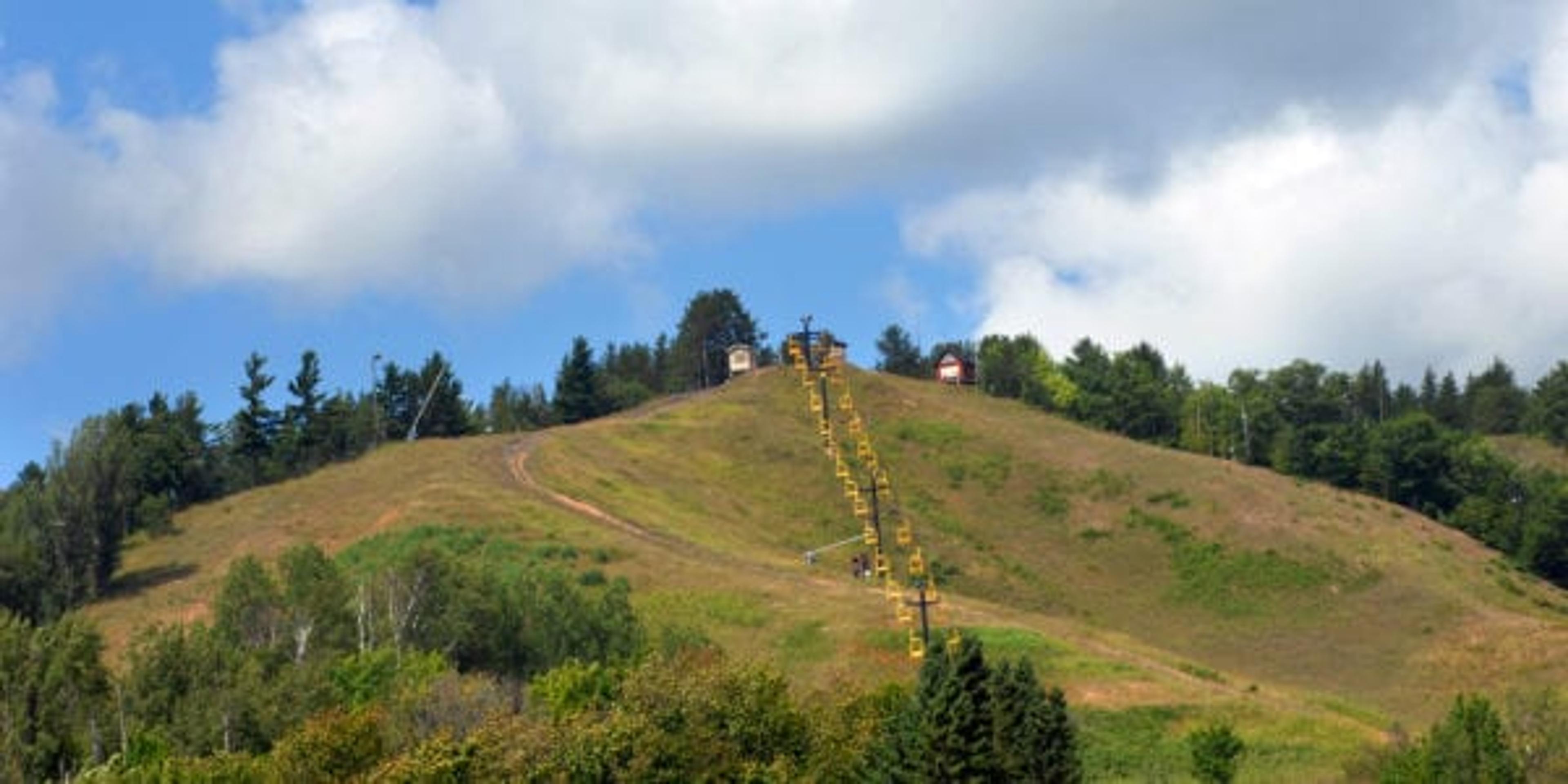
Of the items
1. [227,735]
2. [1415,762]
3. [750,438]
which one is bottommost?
[1415,762]

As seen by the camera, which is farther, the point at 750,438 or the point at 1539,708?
the point at 750,438

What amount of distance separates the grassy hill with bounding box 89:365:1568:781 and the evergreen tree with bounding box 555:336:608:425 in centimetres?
1040

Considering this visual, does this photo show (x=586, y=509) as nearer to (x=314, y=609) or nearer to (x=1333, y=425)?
(x=314, y=609)

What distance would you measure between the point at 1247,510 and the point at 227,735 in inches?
3178

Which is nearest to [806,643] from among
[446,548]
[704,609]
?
[704,609]

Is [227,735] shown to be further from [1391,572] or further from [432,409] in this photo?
[432,409]

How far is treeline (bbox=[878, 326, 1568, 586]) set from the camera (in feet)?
414

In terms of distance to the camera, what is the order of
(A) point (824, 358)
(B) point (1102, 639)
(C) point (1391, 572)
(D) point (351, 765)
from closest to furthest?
(D) point (351, 765) < (B) point (1102, 639) < (C) point (1391, 572) < (A) point (824, 358)

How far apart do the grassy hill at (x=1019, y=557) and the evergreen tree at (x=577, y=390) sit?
10.4m

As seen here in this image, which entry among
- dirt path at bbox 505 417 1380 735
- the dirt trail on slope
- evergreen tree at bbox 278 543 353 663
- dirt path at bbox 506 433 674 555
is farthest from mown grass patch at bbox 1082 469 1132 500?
evergreen tree at bbox 278 543 353 663

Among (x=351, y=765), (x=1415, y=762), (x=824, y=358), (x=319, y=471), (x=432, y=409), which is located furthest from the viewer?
(x=432, y=409)

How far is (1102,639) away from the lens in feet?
251

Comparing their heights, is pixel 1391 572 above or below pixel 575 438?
below

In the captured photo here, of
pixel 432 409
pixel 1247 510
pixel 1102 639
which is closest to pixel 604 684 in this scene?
pixel 1102 639
